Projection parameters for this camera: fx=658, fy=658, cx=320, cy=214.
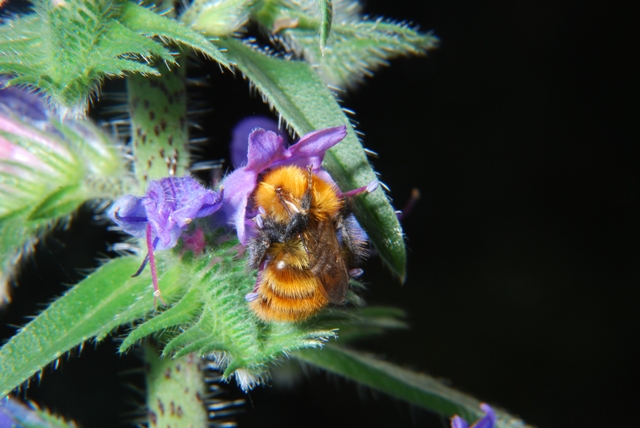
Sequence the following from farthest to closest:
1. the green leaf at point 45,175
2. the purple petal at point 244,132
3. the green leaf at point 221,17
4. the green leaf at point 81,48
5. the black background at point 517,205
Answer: the black background at point 517,205 < the purple petal at point 244,132 < the green leaf at point 45,175 < the green leaf at point 221,17 < the green leaf at point 81,48

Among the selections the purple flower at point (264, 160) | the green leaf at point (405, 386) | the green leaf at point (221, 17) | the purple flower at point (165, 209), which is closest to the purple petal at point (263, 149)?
the purple flower at point (264, 160)

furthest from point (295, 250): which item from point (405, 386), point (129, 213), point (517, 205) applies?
point (517, 205)

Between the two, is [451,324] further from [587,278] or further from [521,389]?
[587,278]

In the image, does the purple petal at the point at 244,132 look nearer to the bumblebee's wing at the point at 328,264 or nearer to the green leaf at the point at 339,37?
the green leaf at the point at 339,37

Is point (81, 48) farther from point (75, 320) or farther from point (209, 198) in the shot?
point (75, 320)

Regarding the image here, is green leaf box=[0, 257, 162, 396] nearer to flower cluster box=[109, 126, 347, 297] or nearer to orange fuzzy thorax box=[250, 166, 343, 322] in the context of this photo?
flower cluster box=[109, 126, 347, 297]
